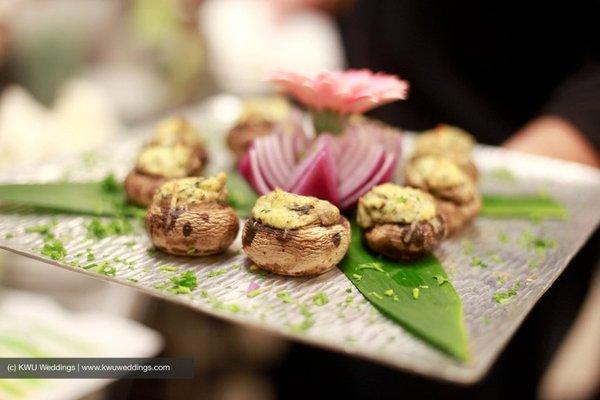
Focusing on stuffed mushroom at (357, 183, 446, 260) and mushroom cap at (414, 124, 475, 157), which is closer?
stuffed mushroom at (357, 183, 446, 260)

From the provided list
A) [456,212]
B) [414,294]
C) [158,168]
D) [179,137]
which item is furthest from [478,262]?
[179,137]

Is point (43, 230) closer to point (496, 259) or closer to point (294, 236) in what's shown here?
point (294, 236)

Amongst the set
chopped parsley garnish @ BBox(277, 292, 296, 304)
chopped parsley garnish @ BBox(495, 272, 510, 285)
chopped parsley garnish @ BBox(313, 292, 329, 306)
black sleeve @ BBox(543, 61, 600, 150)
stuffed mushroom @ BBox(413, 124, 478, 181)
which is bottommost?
chopped parsley garnish @ BBox(277, 292, 296, 304)

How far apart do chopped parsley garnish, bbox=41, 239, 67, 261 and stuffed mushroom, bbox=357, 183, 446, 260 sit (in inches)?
34.7

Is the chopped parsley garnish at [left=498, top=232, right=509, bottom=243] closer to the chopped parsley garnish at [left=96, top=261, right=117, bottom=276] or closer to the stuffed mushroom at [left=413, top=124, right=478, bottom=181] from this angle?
the stuffed mushroom at [left=413, top=124, right=478, bottom=181]

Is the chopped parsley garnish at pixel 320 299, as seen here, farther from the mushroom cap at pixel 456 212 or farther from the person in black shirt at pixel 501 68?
the person in black shirt at pixel 501 68

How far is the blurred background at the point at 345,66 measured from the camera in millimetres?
2875

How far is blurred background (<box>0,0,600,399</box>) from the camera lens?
2875 millimetres

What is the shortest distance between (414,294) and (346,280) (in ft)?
0.66

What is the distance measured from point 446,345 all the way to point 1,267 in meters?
2.00

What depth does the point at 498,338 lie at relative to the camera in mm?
1462

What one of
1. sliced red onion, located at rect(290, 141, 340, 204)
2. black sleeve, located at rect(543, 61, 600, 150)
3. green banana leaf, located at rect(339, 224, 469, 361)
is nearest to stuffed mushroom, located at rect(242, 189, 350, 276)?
green banana leaf, located at rect(339, 224, 469, 361)

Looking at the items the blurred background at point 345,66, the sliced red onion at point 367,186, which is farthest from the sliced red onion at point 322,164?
the blurred background at point 345,66

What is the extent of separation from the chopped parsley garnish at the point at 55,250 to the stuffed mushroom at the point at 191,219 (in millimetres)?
244
